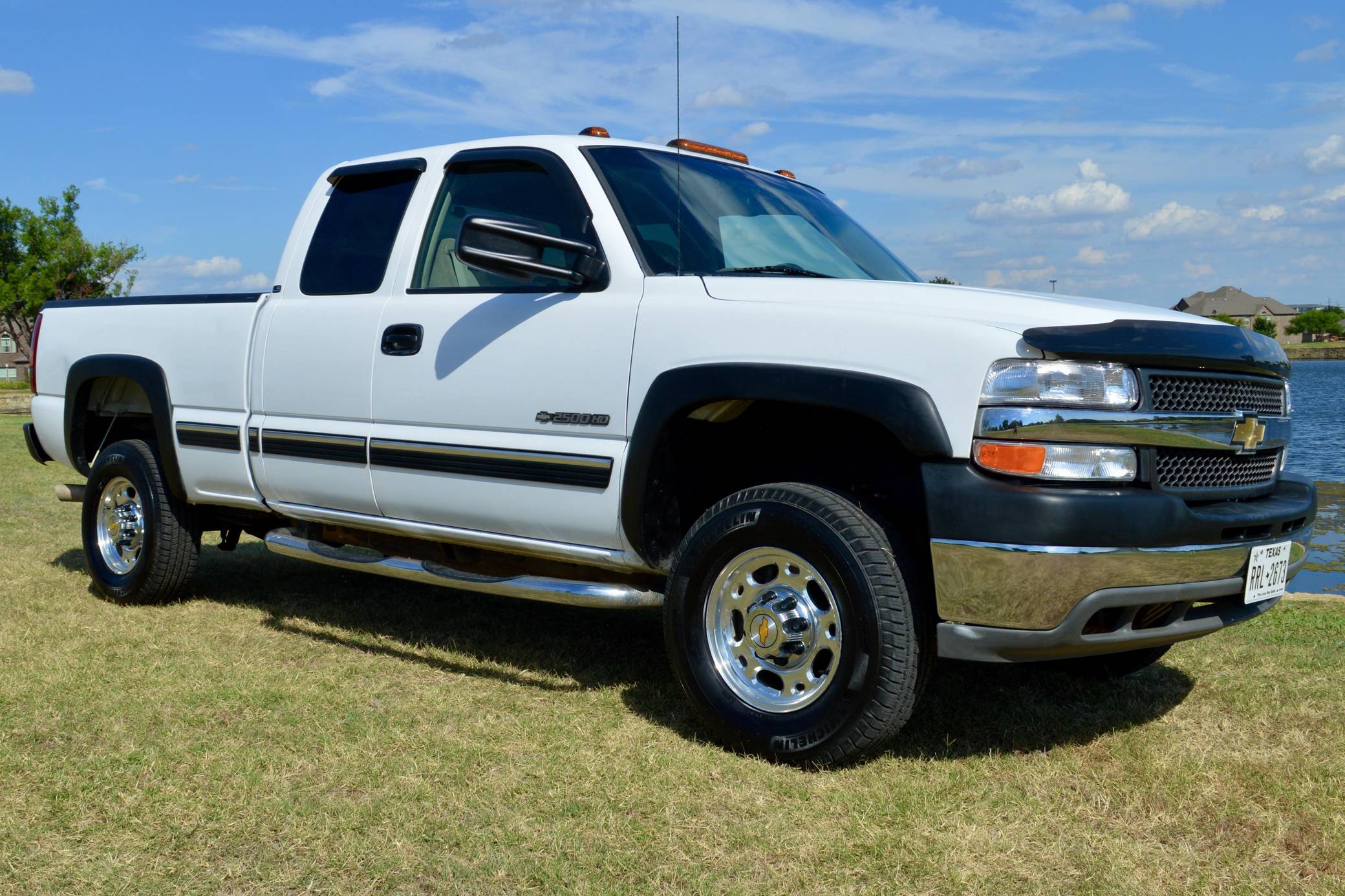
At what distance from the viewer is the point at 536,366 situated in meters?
4.27

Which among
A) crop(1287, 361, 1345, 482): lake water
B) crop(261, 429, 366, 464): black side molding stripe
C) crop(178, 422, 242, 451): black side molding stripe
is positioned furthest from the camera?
crop(1287, 361, 1345, 482): lake water

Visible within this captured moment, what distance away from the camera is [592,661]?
5.05 meters

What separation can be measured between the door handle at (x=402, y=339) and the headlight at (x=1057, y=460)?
2299mm

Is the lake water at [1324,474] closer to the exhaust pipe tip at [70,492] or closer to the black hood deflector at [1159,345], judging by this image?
the black hood deflector at [1159,345]

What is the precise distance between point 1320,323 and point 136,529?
15515 centimetres

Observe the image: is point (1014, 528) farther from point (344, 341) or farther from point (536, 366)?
point (344, 341)

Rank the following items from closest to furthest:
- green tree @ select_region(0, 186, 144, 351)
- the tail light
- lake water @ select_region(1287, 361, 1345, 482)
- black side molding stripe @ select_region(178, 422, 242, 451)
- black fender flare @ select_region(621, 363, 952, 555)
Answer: black fender flare @ select_region(621, 363, 952, 555)
black side molding stripe @ select_region(178, 422, 242, 451)
the tail light
lake water @ select_region(1287, 361, 1345, 482)
green tree @ select_region(0, 186, 144, 351)

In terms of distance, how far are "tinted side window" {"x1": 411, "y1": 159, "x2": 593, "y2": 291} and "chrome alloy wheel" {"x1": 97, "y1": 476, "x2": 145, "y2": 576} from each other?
2.41 metres

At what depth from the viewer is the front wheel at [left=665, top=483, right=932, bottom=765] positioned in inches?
138

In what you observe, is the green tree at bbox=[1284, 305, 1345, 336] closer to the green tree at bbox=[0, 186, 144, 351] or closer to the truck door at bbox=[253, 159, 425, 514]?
the green tree at bbox=[0, 186, 144, 351]

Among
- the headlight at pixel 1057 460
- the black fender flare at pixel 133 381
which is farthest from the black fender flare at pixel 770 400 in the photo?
the black fender flare at pixel 133 381

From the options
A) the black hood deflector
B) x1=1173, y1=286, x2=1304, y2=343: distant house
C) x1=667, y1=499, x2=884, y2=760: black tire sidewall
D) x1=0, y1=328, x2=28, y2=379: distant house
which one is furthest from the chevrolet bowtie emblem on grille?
x1=1173, y1=286, x2=1304, y2=343: distant house

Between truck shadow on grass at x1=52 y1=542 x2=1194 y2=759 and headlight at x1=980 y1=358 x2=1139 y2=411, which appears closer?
headlight at x1=980 y1=358 x2=1139 y2=411

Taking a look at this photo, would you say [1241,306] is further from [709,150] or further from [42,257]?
[709,150]
